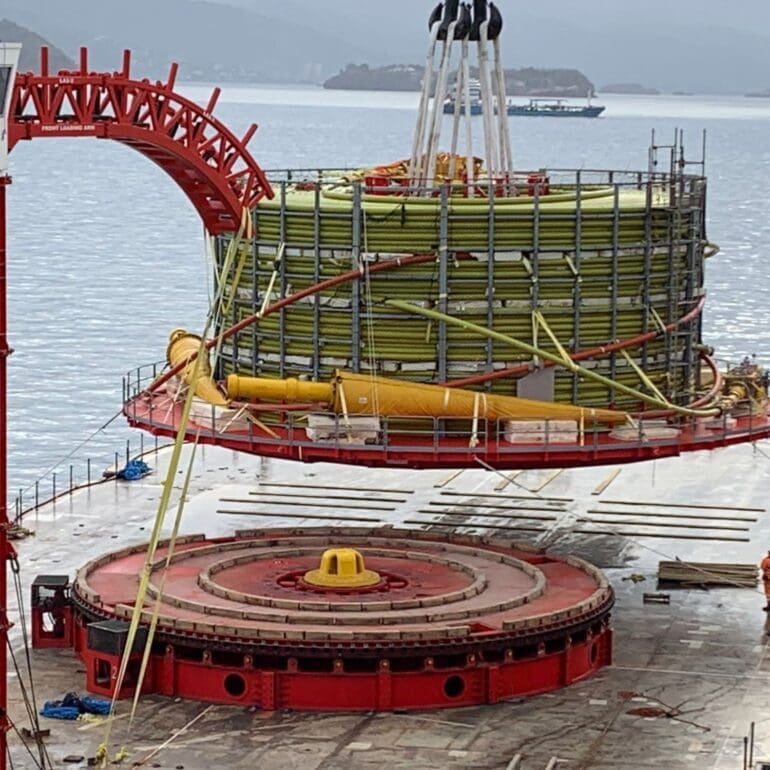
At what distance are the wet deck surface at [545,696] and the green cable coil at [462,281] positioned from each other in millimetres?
6628

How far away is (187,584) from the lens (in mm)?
55281

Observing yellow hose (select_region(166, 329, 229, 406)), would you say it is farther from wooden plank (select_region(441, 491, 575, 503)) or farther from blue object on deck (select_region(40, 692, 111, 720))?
wooden plank (select_region(441, 491, 575, 503))

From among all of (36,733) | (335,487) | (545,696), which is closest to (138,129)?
(36,733)

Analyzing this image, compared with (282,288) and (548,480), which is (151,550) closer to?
(282,288)

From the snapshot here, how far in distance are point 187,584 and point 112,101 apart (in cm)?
1076

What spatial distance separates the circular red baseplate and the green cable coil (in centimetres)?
572

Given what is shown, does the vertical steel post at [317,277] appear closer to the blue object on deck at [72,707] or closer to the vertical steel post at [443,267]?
the vertical steel post at [443,267]

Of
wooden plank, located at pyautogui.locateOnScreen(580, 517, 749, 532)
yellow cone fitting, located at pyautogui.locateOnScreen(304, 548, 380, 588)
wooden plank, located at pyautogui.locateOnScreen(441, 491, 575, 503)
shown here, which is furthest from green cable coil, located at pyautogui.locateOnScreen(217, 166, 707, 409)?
wooden plank, located at pyautogui.locateOnScreen(441, 491, 575, 503)

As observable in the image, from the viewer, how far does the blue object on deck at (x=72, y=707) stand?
165ft

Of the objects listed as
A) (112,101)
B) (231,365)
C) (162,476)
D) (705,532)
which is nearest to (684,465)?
(705,532)

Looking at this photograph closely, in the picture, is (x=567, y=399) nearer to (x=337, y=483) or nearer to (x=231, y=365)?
(x=231, y=365)

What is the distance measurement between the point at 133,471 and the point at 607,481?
14.1 metres

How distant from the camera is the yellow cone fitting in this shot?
54.6 meters

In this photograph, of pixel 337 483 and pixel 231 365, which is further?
A: pixel 337 483
